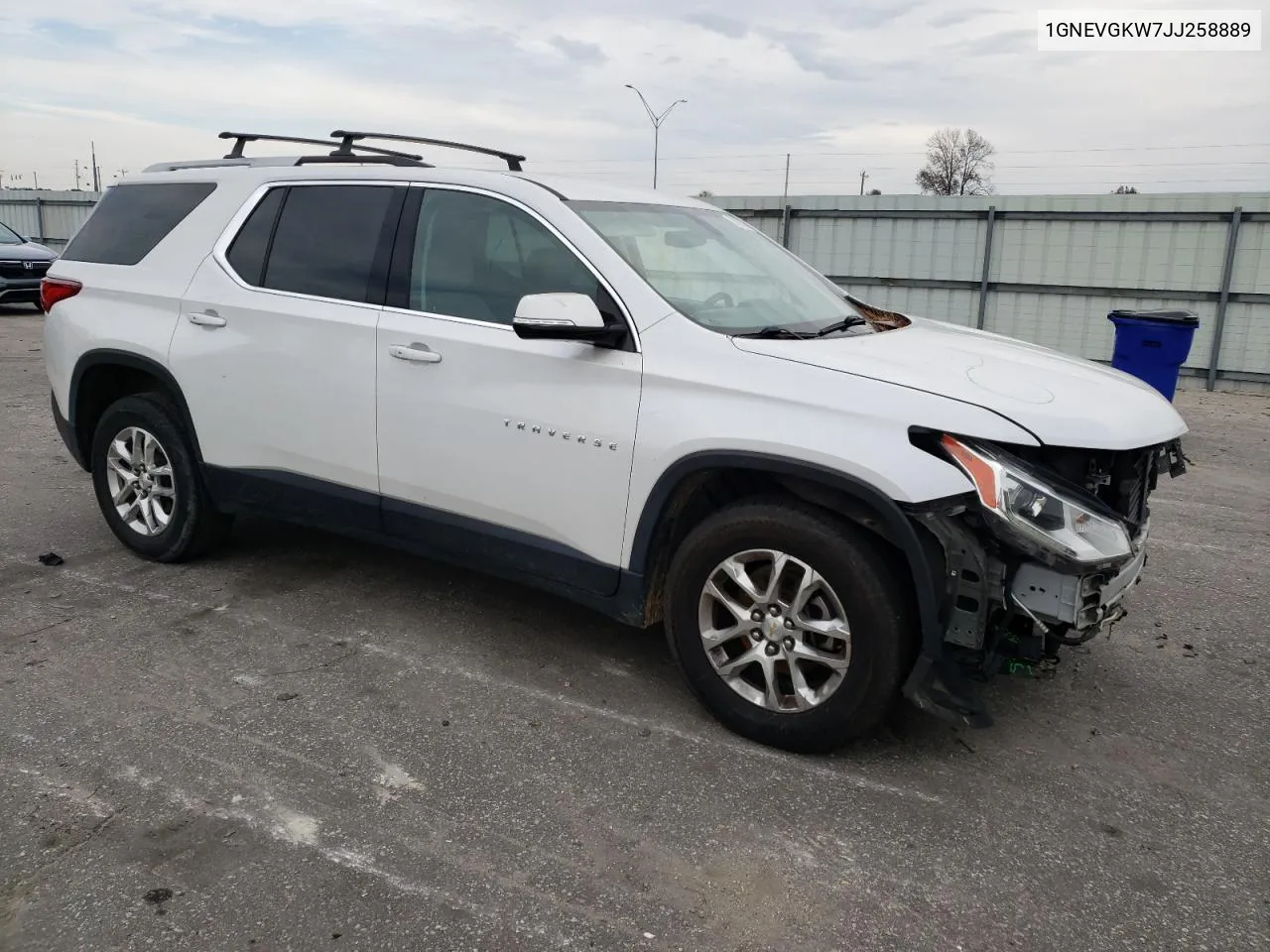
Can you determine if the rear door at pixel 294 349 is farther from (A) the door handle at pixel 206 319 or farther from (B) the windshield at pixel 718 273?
(B) the windshield at pixel 718 273

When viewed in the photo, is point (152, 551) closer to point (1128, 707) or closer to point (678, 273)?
point (678, 273)

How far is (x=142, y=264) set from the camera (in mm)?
4746

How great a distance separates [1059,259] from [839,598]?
498 inches

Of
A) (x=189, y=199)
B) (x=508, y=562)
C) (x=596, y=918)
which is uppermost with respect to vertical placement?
(x=189, y=199)

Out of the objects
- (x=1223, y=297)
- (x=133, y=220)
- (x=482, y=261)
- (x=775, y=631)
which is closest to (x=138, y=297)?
(x=133, y=220)

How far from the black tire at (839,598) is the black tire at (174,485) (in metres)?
2.56

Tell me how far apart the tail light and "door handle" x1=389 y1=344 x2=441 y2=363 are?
2125 mm

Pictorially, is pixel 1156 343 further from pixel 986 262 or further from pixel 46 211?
pixel 46 211

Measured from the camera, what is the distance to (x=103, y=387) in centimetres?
504

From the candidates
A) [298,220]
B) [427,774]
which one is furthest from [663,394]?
[298,220]

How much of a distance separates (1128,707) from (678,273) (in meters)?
2.36

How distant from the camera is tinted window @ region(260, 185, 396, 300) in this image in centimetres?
410

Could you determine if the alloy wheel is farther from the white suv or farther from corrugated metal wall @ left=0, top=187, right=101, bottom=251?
corrugated metal wall @ left=0, top=187, right=101, bottom=251

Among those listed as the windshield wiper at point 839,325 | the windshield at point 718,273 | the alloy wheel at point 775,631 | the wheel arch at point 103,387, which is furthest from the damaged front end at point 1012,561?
the wheel arch at point 103,387
